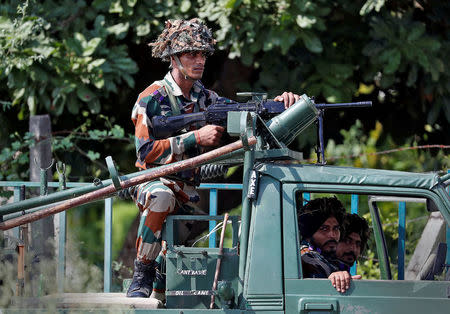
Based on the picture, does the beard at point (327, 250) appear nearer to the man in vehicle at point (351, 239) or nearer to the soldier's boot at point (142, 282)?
the man in vehicle at point (351, 239)

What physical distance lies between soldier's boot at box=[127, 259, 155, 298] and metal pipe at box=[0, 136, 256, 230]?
423mm

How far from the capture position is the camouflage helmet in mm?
4059

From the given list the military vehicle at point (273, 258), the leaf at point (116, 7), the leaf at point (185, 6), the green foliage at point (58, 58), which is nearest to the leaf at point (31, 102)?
the green foliage at point (58, 58)

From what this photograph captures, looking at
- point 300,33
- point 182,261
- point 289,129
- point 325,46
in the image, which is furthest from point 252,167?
point 325,46

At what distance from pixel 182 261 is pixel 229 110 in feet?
2.75

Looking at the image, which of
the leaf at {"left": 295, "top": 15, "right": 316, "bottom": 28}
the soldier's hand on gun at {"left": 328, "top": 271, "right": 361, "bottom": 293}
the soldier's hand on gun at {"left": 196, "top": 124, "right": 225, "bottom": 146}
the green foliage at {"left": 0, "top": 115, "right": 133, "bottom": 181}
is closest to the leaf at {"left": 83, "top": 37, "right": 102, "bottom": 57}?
the green foliage at {"left": 0, "top": 115, "right": 133, "bottom": 181}

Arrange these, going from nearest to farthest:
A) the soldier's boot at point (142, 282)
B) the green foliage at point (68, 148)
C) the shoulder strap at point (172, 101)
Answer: the soldier's boot at point (142, 282)
the shoulder strap at point (172, 101)
the green foliage at point (68, 148)

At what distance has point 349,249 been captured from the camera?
4109mm

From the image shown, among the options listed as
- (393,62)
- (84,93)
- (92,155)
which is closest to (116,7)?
(84,93)

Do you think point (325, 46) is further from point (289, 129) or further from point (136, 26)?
point (289, 129)

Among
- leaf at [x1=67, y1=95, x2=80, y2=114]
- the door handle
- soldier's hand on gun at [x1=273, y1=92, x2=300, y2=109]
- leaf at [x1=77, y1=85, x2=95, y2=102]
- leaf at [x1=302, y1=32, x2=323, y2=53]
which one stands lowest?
the door handle

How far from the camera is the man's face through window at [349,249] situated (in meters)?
4.07

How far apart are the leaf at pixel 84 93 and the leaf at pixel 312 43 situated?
193cm

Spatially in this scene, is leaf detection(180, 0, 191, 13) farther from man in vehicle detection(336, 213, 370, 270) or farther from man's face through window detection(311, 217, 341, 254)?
man's face through window detection(311, 217, 341, 254)
